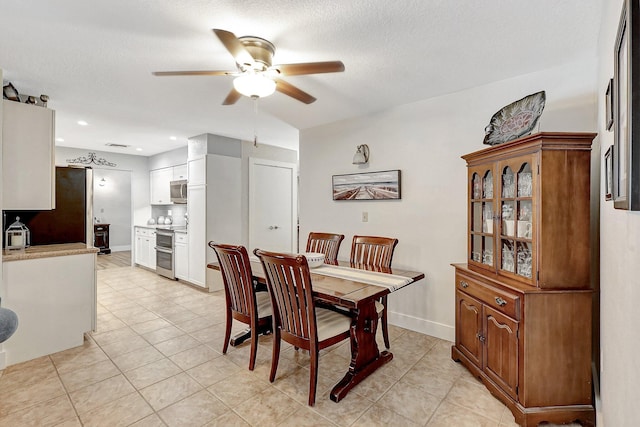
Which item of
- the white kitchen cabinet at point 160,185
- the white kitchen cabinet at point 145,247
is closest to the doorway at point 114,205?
the white kitchen cabinet at point 160,185

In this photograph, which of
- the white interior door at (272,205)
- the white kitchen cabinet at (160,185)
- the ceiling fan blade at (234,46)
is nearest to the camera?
the ceiling fan blade at (234,46)

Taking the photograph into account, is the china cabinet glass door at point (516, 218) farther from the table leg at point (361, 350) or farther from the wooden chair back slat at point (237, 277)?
the wooden chair back slat at point (237, 277)

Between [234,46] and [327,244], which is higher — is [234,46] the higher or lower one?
the higher one

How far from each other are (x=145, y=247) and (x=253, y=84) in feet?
17.3

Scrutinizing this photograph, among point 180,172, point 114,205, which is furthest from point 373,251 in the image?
point 114,205

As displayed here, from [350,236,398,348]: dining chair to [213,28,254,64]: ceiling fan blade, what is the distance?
187cm

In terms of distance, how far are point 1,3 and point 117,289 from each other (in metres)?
4.00

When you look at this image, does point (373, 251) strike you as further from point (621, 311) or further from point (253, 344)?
Answer: point (621, 311)

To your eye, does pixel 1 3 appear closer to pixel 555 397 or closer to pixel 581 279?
pixel 581 279

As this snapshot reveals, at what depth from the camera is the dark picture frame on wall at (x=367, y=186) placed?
3359mm

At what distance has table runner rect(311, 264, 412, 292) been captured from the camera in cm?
217

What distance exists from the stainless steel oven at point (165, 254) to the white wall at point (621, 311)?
17.7ft

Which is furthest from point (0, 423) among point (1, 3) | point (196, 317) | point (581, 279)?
point (581, 279)

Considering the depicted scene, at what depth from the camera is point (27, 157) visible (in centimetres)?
270
